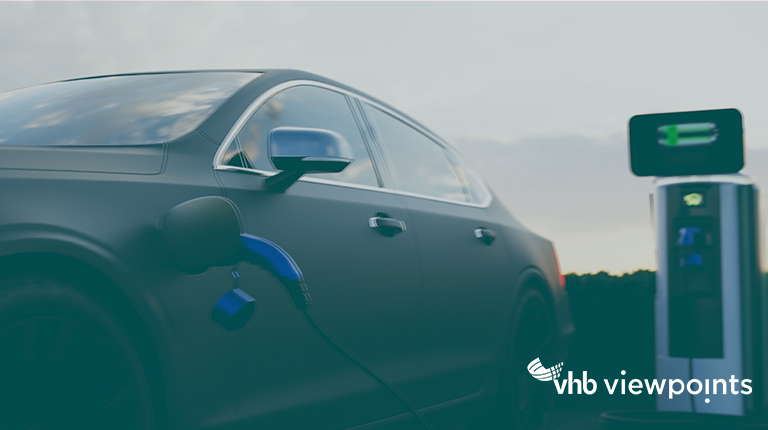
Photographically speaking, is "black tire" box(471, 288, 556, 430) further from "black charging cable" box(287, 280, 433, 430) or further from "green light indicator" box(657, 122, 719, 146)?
"green light indicator" box(657, 122, 719, 146)

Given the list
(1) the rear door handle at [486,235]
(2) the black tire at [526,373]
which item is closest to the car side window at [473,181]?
(1) the rear door handle at [486,235]

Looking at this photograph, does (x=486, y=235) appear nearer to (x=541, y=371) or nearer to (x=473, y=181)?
(x=473, y=181)

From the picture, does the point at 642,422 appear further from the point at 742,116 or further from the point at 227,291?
the point at 227,291

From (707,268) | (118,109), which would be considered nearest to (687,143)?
(707,268)

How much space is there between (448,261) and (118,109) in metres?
1.60

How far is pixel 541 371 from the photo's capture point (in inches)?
181

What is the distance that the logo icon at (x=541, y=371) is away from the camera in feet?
14.8

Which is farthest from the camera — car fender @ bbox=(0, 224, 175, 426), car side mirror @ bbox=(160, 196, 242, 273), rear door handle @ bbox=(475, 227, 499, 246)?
rear door handle @ bbox=(475, 227, 499, 246)

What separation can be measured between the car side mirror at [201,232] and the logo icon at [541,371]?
8.80 ft

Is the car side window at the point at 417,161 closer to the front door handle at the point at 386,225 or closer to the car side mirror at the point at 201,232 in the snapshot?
the front door handle at the point at 386,225

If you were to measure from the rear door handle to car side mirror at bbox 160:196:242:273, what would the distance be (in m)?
1.98

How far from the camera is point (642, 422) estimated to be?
15.8ft

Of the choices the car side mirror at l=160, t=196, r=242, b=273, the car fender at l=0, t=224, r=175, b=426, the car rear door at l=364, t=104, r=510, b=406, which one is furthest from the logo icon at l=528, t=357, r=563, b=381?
the car fender at l=0, t=224, r=175, b=426

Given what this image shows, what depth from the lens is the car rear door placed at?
3.48 meters
